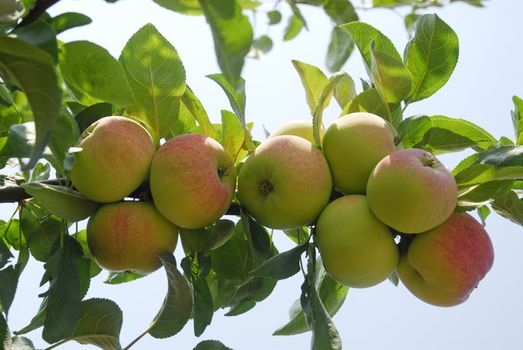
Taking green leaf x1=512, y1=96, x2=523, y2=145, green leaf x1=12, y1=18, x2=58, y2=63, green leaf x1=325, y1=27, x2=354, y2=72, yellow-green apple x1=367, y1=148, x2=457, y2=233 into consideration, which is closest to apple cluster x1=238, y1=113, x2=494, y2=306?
yellow-green apple x1=367, y1=148, x2=457, y2=233

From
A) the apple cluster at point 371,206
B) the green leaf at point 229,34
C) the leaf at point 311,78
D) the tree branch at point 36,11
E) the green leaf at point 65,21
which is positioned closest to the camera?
the green leaf at point 229,34

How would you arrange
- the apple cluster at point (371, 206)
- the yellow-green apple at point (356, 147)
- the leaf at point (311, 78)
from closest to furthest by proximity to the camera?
the apple cluster at point (371, 206)
the yellow-green apple at point (356, 147)
the leaf at point (311, 78)

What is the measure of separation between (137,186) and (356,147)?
1.70 feet

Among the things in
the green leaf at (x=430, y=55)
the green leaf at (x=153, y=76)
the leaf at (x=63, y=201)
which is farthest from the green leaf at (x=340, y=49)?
the leaf at (x=63, y=201)

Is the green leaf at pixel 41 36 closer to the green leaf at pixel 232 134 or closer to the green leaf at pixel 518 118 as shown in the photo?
the green leaf at pixel 232 134

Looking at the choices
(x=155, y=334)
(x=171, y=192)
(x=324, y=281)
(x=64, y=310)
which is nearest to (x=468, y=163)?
(x=324, y=281)

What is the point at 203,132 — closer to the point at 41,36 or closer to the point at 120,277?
the point at 120,277

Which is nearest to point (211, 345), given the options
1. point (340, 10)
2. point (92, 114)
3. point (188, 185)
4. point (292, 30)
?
point (188, 185)

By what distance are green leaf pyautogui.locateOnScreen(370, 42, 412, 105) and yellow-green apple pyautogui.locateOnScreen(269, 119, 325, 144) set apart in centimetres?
18

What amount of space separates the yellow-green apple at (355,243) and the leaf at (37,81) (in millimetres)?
699

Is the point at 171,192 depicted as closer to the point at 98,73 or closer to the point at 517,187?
the point at 98,73

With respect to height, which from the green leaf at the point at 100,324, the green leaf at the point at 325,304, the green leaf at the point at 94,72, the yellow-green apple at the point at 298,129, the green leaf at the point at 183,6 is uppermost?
the green leaf at the point at 183,6

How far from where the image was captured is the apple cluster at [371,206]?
1.37 meters

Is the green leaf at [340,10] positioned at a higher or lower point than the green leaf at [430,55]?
higher
